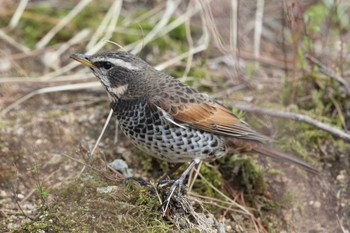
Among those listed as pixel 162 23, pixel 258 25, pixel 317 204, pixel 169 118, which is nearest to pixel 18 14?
pixel 162 23

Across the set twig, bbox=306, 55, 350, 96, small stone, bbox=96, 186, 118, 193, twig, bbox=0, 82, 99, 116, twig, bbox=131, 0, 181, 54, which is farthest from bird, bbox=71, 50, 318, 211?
twig, bbox=131, 0, 181, 54

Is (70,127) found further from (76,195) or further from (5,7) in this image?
(5,7)

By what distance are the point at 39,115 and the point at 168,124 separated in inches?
77.0

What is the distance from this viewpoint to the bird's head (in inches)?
205

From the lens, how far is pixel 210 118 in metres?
5.23

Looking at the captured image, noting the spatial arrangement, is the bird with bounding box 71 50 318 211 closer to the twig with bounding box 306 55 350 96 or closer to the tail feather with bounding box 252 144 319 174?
the tail feather with bounding box 252 144 319 174

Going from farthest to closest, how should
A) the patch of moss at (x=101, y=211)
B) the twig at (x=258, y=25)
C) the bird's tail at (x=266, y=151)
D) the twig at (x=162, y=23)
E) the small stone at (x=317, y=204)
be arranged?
the twig at (x=258, y=25), the twig at (x=162, y=23), the small stone at (x=317, y=204), the bird's tail at (x=266, y=151), the patch of moss at (x=101, y=211)

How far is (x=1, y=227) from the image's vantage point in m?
4.66

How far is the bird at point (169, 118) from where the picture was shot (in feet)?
16.1

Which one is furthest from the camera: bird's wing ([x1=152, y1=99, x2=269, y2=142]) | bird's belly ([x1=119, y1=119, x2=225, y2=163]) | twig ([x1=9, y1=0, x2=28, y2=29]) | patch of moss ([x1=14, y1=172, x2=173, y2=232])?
twig ([x1=9, y1=0, x2=28, y2=29])

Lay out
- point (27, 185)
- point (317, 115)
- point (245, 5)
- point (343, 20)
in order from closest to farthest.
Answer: point (27, 185) < point (317, 115) < point (343, 20) < point (245, 5)

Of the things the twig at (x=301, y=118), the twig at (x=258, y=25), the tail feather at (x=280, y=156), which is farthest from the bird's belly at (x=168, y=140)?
the twig at (x=258, y=25)

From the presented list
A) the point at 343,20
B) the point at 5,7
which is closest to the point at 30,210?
the point at 5,7

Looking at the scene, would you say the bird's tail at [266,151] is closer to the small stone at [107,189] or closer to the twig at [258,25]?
the small stone at [107,189]
